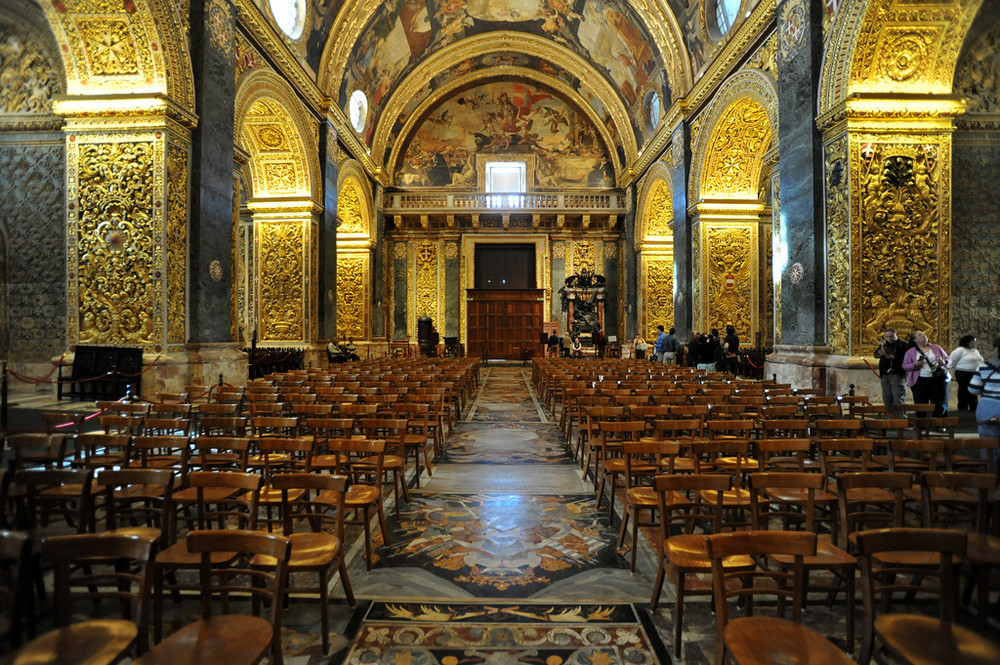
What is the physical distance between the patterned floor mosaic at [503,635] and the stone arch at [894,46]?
10.2 meters

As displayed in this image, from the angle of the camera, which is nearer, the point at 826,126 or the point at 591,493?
the point at 591,493

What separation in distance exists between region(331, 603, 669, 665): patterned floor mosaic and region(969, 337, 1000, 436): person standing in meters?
4.31

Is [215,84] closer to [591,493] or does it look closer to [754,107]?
→ [591,493]

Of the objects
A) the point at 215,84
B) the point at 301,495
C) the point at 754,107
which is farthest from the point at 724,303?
the point at 301,495

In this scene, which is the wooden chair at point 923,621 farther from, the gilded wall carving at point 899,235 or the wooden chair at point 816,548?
the gilded wall carving at point 899,235

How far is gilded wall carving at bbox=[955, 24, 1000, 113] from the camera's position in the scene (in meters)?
10.9

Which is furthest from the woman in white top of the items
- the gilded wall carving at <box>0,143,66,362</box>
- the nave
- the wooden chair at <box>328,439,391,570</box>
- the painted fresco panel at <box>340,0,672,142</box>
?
the gilded wall carving at <box>0,143,66,362</box>

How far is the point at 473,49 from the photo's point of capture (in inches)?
951

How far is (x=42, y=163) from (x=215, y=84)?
413cm

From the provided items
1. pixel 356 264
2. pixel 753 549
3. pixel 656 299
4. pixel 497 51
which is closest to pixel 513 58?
pixel 497 51

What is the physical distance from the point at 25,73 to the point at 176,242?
578 centimetres

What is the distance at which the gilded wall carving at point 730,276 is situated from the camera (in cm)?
1678

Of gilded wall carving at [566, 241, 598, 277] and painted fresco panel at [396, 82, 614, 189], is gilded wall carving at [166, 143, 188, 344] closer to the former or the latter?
painted fresco panel at [396, 82, 614, 189]

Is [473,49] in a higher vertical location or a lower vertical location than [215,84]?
higher
